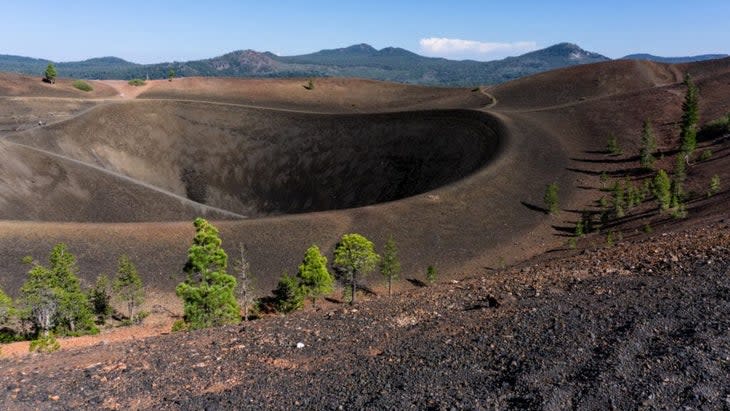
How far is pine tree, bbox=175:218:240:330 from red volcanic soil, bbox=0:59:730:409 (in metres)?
10.2

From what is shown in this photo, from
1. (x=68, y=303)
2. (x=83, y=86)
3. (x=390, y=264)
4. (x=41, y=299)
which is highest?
(x=83, y=86)

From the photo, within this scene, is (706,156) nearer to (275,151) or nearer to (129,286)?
(129,286)

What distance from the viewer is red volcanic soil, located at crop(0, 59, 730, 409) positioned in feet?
35.9

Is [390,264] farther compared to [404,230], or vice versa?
[404,230]

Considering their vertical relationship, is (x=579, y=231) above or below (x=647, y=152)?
below

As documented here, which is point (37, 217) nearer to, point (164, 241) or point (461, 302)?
point (164, 241)

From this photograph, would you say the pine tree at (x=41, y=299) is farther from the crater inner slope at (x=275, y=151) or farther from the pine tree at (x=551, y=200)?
the crater inner slope at (x=275, y=151)

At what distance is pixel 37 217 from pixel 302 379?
49872mm

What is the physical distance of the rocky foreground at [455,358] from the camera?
1002 centimetres

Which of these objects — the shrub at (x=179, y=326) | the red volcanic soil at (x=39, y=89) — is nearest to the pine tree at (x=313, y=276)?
the shrub at (x=179, y=326)

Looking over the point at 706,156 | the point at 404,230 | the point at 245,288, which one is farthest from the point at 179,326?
the point at 706,156

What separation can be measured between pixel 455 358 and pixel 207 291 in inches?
651

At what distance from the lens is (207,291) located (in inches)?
993

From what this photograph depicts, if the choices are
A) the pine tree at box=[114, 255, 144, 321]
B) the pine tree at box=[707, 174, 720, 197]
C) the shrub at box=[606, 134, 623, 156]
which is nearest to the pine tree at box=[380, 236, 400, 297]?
the pine tree at box=[114, 255, 144, 321]
